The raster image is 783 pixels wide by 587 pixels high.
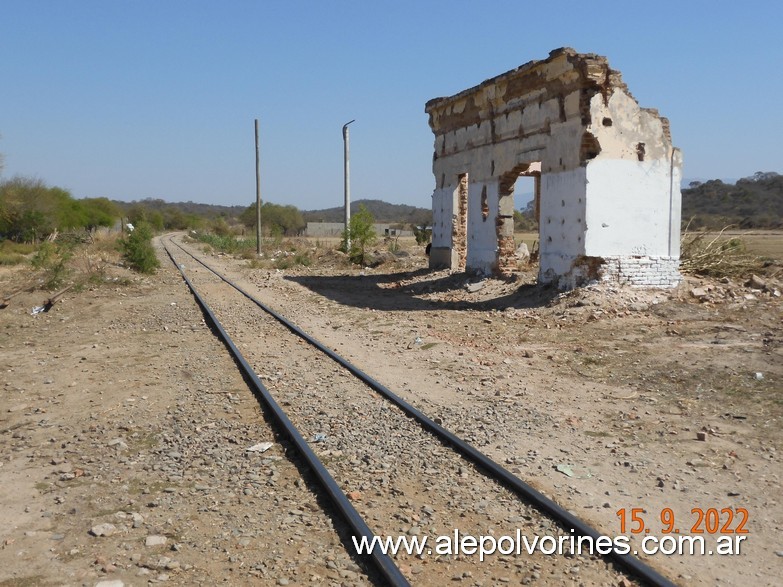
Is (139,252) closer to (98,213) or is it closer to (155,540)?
(155,540)

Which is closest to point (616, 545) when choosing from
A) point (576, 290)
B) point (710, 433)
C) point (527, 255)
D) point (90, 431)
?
point (710, 433)

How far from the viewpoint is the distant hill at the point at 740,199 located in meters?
77.9

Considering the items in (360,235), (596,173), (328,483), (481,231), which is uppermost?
(596,173)

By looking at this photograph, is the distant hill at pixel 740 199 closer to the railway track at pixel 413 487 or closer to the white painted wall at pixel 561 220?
the white painted wall at pixel 561 220

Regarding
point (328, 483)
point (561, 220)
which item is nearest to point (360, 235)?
point (561, 220)

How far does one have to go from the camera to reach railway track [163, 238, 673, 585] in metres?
4.57

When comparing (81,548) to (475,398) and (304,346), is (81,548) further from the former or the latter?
(304,346)

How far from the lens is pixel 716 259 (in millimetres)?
19328

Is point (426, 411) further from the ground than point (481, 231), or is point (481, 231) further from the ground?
point (481, 231)

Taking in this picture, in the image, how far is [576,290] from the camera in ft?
52.2

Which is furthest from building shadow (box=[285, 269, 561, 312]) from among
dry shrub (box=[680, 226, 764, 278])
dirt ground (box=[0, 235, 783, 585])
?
dry shrub (box=[680, 226, 764, 278])

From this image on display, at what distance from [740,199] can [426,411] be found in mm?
88288

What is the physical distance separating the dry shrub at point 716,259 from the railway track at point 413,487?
12082 millimetres

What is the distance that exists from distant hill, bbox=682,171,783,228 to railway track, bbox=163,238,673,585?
69040mm
